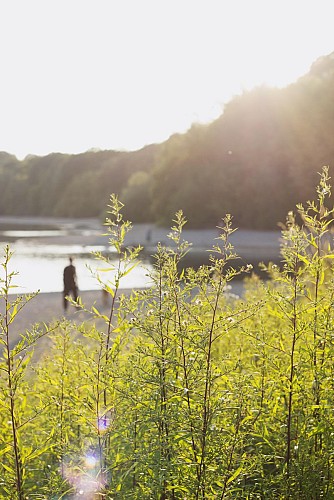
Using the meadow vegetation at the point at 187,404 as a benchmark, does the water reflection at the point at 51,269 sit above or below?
below

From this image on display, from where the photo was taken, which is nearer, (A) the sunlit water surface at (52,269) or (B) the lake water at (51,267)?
(A) the sunlit water surface at (52,269)

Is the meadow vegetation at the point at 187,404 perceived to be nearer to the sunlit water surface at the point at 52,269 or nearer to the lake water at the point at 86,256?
the sunlit water surface at the point at 52,269

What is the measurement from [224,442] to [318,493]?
0.75 metres

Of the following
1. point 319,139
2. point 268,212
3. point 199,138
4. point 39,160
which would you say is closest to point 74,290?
point 268,212

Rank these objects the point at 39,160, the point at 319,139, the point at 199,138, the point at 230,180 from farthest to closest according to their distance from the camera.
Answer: the point at 39,160
the point at 199,138
the point at 230,180
the point at 319,139

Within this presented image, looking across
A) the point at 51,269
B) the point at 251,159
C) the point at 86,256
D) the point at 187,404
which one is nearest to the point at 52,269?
the point at 51,269

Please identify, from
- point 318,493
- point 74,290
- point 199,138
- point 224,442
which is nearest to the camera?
point 224,442

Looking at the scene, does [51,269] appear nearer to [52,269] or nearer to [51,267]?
[52,269]

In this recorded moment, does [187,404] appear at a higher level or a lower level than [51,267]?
higher

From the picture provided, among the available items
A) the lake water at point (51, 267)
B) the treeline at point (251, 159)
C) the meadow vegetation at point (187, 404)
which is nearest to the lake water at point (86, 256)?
the lake water at point (51, 267)

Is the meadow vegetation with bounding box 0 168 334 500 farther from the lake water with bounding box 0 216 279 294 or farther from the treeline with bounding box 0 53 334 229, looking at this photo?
the treeline with bounding box 0 53 334 229

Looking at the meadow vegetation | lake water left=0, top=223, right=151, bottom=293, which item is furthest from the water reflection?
the meadow vegetation

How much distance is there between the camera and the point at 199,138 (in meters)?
62.2

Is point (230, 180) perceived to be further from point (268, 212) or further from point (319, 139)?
point (319, 139)
